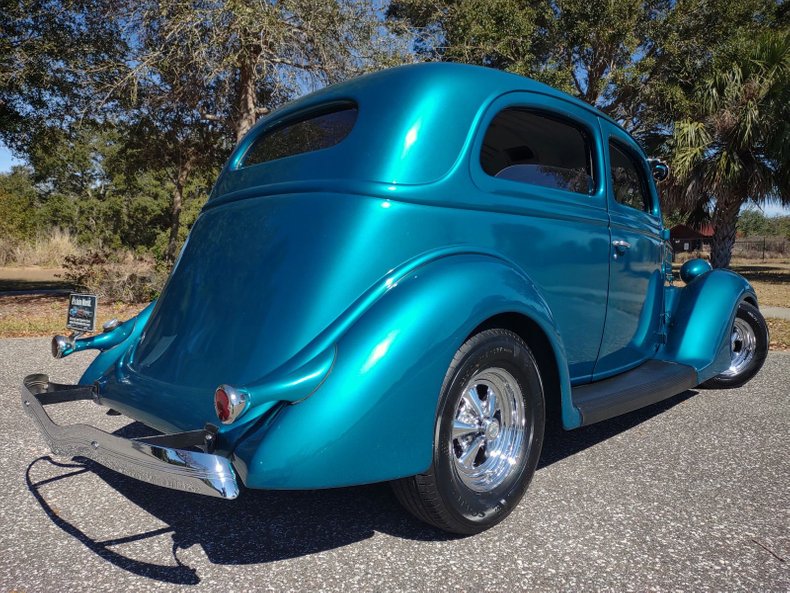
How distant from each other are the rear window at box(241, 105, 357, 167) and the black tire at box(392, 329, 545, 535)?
1.16 metres

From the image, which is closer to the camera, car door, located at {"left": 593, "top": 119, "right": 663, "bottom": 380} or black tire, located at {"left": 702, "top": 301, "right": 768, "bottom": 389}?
car door, located at {"left": 593, "top": 119, "right": 663, "bottom": 380}

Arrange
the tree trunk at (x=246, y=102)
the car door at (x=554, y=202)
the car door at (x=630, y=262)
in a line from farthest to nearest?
1. the tree trunk at (x=246, y=102)
2. the car door at (x=630, y=262)
3. the car door at (x=554, y=202)

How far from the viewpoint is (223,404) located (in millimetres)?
1840

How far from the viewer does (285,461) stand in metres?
1.86

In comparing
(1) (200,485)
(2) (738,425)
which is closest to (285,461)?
(1) (200,485)

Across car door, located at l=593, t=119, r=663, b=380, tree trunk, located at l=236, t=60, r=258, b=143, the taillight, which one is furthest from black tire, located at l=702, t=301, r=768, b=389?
tree trunk, located at l=236, t=60, r=258, b=143

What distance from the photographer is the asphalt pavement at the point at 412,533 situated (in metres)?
2.05

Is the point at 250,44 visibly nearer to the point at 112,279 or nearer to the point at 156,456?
the point at 112,279

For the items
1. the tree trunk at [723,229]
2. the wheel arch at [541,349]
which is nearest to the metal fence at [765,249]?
the tree trunk at [723,229]

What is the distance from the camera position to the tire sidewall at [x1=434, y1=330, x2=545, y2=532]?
2.14 m

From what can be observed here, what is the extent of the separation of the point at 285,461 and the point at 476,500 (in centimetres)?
82

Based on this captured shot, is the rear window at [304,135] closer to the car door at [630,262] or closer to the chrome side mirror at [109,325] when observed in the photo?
the chrome side mirror at [109,325]

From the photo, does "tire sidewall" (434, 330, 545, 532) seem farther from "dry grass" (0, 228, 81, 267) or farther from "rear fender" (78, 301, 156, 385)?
"dry grass" (0, 228, 81, 267)

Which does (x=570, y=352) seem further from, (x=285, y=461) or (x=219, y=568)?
(x=219, y=568)
